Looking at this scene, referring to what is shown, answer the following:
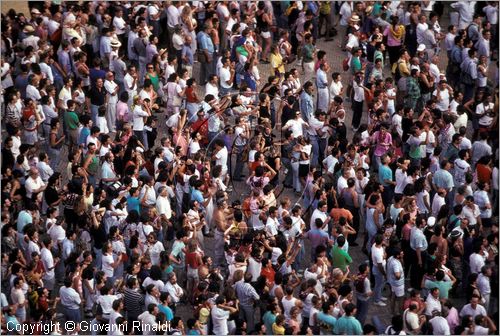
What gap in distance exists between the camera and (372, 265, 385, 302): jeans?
2288cm

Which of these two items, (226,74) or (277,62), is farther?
(277,62)

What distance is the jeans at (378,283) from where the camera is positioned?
2288 centimetres

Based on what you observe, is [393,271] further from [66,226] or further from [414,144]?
[66,226]

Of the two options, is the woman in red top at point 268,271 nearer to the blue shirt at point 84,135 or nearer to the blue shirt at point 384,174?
the blue shirt at point 384,174

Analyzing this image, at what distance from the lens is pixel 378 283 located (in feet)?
75.7

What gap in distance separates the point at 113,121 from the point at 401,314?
709 centimetres

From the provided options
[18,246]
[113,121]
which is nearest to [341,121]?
[113,121]

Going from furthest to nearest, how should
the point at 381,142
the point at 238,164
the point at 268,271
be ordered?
1. the point at 238,164
2. the point at 381,142
3. the point at 268,271

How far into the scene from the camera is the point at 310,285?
21688 millimetres

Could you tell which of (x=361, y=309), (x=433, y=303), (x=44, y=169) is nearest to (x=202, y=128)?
(x=44, y=169)

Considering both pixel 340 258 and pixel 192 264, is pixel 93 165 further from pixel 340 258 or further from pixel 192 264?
pixel 340 258

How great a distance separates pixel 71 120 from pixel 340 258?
19.9ft

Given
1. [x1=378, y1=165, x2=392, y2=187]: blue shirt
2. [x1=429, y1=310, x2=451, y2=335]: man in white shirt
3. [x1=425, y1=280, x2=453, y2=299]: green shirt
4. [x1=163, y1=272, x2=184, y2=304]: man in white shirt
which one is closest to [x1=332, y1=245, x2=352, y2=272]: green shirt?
[x1=425, y1=280, x2=453, y2=299]: green shirt

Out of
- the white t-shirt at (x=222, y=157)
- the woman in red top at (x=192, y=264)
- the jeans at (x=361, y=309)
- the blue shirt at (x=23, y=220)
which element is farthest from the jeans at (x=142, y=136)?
the jeans at (x=361, y=309)
